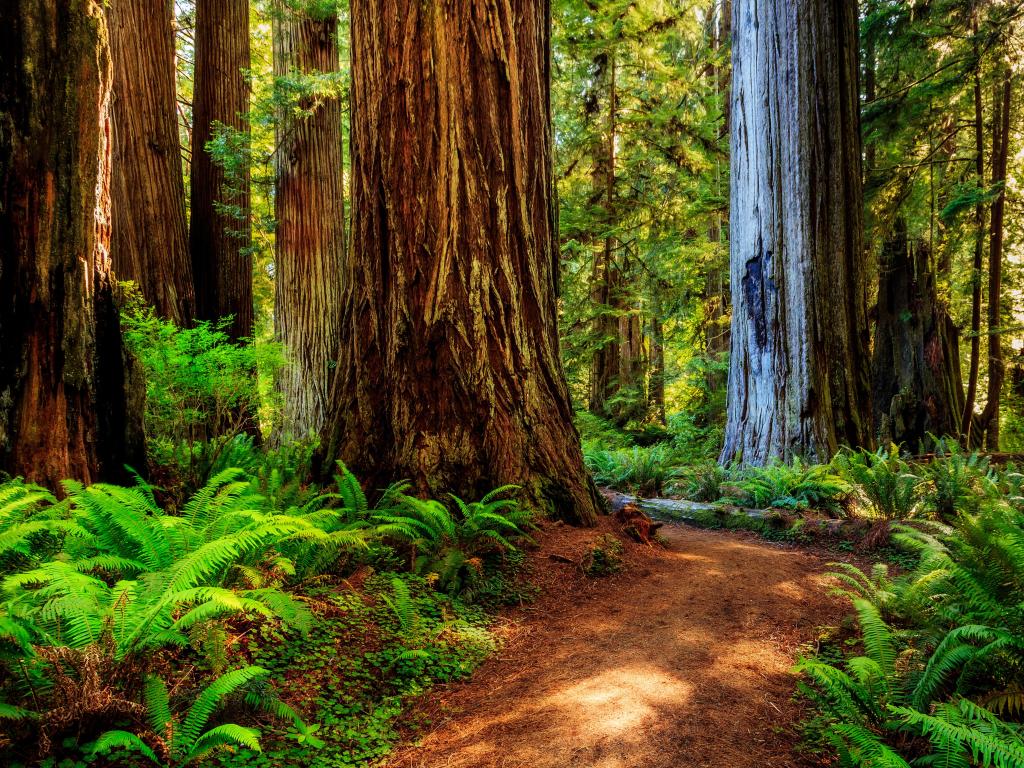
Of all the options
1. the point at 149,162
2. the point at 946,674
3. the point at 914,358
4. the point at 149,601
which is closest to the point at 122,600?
the point at 149,601

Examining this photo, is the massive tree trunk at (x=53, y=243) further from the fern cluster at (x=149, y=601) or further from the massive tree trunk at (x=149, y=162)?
the massive tree trunk at (x=149, y=162)

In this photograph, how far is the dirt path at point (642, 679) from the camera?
2.08 metres

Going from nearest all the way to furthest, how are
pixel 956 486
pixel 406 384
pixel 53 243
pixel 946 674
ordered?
pixel 946 674 → pixel 53 243 → pixel 406 384 → pixel 956 486

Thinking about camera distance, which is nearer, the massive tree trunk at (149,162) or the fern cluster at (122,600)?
the fern cluster at (122,600)

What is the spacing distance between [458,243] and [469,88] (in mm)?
1206

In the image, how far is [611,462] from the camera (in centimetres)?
825

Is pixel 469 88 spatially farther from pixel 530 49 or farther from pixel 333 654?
pixel 333 654

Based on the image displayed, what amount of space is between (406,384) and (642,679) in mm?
2510

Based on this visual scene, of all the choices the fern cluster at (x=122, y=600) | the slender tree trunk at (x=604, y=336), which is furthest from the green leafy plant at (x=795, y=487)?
the slender tree trunk at (x=604, y=336)

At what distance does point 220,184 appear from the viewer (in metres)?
8.41

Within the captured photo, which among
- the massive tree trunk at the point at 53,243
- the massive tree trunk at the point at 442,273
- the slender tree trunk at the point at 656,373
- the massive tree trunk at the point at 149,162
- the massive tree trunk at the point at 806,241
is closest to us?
the massive tree trunk at the point at 53,243

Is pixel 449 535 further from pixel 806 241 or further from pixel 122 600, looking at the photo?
pixel 806 241

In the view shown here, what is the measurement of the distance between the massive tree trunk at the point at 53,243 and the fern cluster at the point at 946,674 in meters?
3.68

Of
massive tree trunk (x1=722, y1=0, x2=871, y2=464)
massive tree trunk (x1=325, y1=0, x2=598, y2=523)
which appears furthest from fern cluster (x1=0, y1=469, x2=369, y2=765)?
massive tree trunk (x1=722, y1=0, x2=871, y2=464)
